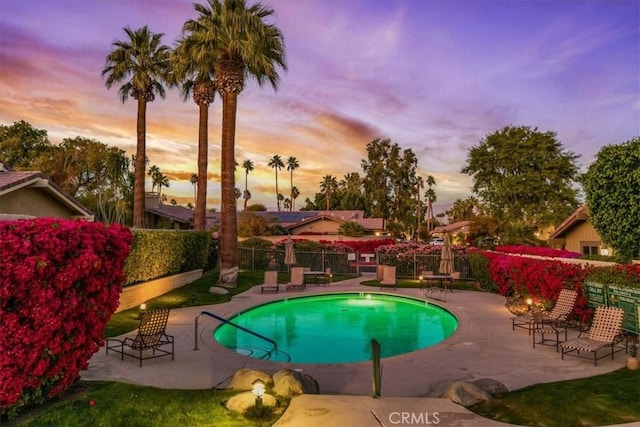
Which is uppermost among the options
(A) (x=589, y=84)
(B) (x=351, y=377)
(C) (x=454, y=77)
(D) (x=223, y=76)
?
(D) (x=223, y=76)

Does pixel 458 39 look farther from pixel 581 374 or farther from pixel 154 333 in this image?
pixel 154 333

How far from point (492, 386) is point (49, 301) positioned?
7514 millimetres

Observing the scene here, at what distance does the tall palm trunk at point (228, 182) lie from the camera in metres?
21.6

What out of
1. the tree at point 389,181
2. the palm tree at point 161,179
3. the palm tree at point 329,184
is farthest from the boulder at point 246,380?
the palm tree at point 161,179

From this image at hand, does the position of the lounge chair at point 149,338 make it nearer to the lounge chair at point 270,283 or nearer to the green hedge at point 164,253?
the green hedge at point 164,253

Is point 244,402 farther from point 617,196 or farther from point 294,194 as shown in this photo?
point 294,194

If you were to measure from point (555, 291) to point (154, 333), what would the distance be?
12.0 metres

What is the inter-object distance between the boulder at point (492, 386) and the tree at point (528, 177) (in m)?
30.5

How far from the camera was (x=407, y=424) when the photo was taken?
18.5ft

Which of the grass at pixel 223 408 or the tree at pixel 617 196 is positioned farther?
the tree at pixel 617 196

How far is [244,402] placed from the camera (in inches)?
246

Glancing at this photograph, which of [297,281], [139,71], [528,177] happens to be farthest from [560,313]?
[528,177]

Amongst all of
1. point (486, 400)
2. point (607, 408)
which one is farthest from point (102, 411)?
point (607, 408)

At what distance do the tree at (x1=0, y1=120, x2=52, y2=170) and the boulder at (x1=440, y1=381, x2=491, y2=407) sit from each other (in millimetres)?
50085
